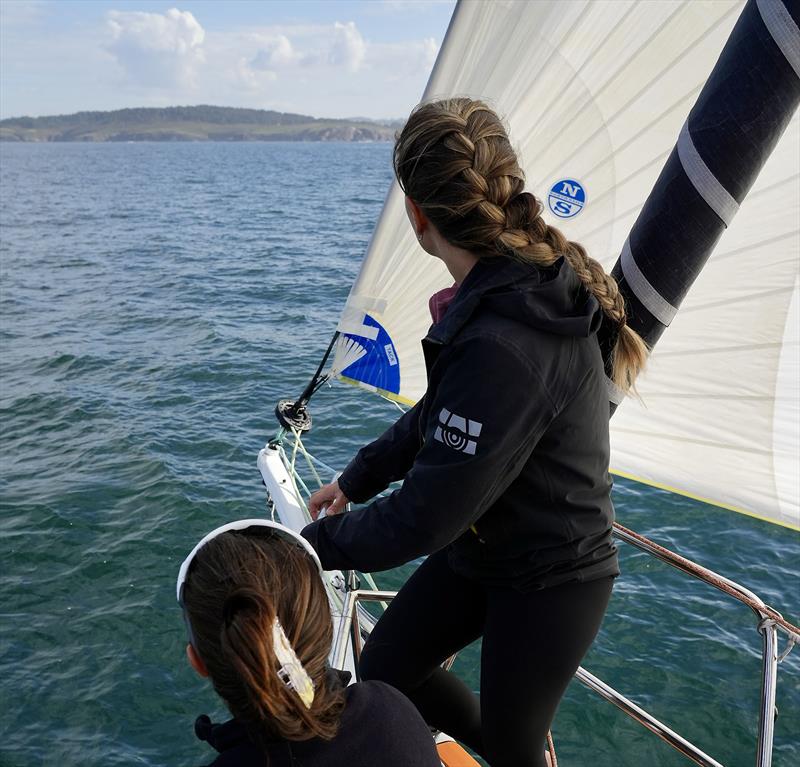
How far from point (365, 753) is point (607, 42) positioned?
2.71 metres

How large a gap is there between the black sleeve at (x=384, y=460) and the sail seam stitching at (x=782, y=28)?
4.54 feet

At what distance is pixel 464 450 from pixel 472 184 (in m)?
0.57

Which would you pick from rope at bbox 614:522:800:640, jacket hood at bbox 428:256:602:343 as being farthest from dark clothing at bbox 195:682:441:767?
rope at bbox 614:522:800:640

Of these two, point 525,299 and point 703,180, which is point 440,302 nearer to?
point 525,299

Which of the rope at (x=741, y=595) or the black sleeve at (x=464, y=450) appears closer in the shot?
the black sleeve at (x=464, y=450)

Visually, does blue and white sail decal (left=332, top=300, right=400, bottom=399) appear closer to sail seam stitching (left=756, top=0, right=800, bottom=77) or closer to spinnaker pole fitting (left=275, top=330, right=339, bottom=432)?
spinnaker pole fitting (left=275, top=330, right=339, bottom=432)

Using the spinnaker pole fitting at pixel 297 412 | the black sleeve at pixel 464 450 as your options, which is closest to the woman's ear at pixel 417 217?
the black sleeve at pixel 464 450

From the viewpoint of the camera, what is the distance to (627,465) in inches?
132

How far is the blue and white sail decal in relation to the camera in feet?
12.8

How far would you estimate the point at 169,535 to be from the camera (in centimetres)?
739

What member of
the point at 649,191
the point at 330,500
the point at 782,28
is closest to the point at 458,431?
the point at 330,500

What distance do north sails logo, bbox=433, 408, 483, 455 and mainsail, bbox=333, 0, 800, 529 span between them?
163 cm

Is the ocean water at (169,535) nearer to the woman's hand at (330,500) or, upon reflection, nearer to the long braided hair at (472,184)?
the woman's hand at (330,500)

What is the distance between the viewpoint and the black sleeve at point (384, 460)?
243 centimetres
